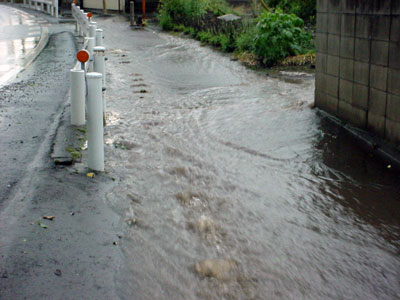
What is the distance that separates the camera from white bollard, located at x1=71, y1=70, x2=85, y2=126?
23.2 ft

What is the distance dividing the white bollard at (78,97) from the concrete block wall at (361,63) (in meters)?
3.46

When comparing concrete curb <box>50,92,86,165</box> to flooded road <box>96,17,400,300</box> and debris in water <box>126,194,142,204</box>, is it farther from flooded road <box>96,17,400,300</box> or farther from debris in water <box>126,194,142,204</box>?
debris in water <box>126,194,142,204</box>

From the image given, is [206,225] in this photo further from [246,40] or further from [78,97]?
[246,40]

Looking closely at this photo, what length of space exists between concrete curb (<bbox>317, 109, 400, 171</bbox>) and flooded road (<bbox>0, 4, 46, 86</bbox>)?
6.66 m

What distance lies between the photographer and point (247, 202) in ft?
18.2

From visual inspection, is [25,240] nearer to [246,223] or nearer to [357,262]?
[246,223]

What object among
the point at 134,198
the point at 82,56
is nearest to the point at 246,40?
the point at 82,56

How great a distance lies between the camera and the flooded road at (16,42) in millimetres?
13242

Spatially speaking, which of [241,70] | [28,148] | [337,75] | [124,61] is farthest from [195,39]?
[28,148]

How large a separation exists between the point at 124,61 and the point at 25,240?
38.0ft

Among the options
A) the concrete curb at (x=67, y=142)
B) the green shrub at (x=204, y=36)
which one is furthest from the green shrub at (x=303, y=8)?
the concrete curb at (x=67, y=142)

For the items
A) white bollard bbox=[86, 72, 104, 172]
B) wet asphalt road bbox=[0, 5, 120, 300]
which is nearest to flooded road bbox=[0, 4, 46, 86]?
wet asphalt road bbox=[0, 5, 120, 300]

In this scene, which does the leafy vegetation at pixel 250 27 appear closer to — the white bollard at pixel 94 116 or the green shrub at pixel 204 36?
the green shrub at pixel 204 36

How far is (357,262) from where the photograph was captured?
4.43 m
